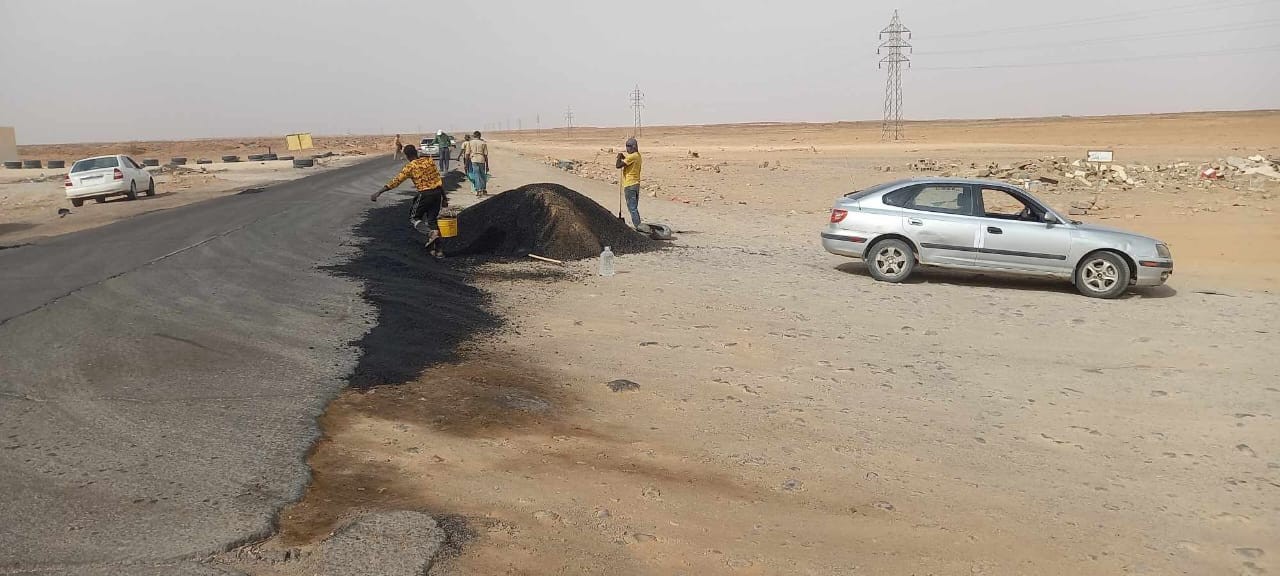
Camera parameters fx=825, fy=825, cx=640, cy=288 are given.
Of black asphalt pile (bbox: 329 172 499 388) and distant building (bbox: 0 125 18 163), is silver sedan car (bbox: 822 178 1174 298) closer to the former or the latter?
black asphalt pile (bbox: 329 172 499 388)

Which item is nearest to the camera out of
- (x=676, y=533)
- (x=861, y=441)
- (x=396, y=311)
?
(x=676, y=533)

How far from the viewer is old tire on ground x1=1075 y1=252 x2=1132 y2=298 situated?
35.2 feet

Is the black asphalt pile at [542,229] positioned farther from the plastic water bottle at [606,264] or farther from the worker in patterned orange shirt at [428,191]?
the plastic water bottle at [606,264]

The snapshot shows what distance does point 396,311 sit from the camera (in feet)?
30.7

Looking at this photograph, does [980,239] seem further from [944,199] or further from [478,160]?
[478,160]

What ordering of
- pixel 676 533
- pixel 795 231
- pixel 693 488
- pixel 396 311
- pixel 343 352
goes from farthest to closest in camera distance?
pixel 795 231
pixel 396 311
pixel 343 352
pixel 693 488
pixel 676 533

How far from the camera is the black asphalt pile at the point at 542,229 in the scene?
13.9m

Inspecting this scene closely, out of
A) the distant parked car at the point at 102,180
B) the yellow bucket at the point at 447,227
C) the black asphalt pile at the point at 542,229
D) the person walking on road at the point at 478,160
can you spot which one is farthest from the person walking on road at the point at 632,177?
the distant parked car at the point at 102,180

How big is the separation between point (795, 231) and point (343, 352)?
12.9m

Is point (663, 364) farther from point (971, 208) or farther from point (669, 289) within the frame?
point (971, 208)

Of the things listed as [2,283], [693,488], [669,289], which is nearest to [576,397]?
[693,488]

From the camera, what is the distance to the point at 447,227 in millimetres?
13406

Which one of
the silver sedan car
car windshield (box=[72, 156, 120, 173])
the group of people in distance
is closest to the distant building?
car windshield (box=[72, 156, 120, 173])

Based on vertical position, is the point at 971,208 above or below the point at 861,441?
above
